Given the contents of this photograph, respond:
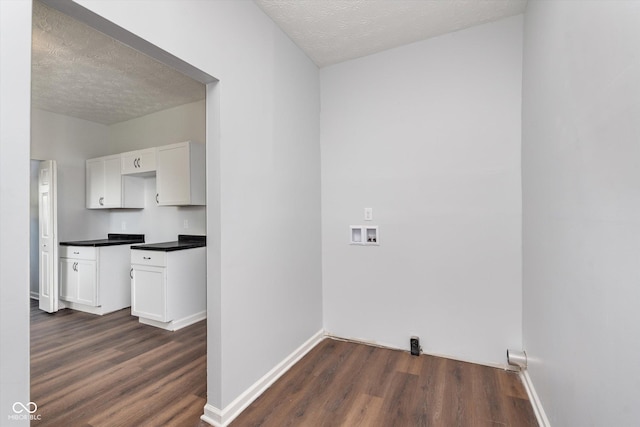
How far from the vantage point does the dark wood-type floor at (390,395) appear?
1.67m

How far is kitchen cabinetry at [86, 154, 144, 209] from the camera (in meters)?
3.99

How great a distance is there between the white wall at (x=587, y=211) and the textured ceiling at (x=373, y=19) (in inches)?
18.4

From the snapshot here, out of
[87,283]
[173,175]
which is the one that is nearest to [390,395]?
[173,175]

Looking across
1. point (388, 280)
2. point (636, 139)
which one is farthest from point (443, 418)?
point (636, 139)

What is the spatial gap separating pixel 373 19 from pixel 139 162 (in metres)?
3.34

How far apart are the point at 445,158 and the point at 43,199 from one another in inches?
197

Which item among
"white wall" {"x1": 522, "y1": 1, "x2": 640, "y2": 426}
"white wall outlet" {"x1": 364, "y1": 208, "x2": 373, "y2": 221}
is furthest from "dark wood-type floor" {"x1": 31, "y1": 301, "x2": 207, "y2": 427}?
"white wall" {"x1": 522, "y1": 1, "x2": 640, "y2": 426}

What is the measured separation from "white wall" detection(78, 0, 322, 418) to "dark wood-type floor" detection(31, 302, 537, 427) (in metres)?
0.26

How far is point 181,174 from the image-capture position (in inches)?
135

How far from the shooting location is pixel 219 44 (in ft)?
5.54

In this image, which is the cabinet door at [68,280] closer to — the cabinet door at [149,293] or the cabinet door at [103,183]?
the cabinet door at [103,183]

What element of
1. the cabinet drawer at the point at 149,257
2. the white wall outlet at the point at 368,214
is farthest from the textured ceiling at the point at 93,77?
the white wall outlet at the point at 368,214

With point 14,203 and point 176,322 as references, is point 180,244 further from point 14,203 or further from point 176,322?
point 14,203

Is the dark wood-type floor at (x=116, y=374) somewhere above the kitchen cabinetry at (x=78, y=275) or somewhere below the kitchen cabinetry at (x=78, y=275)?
below
